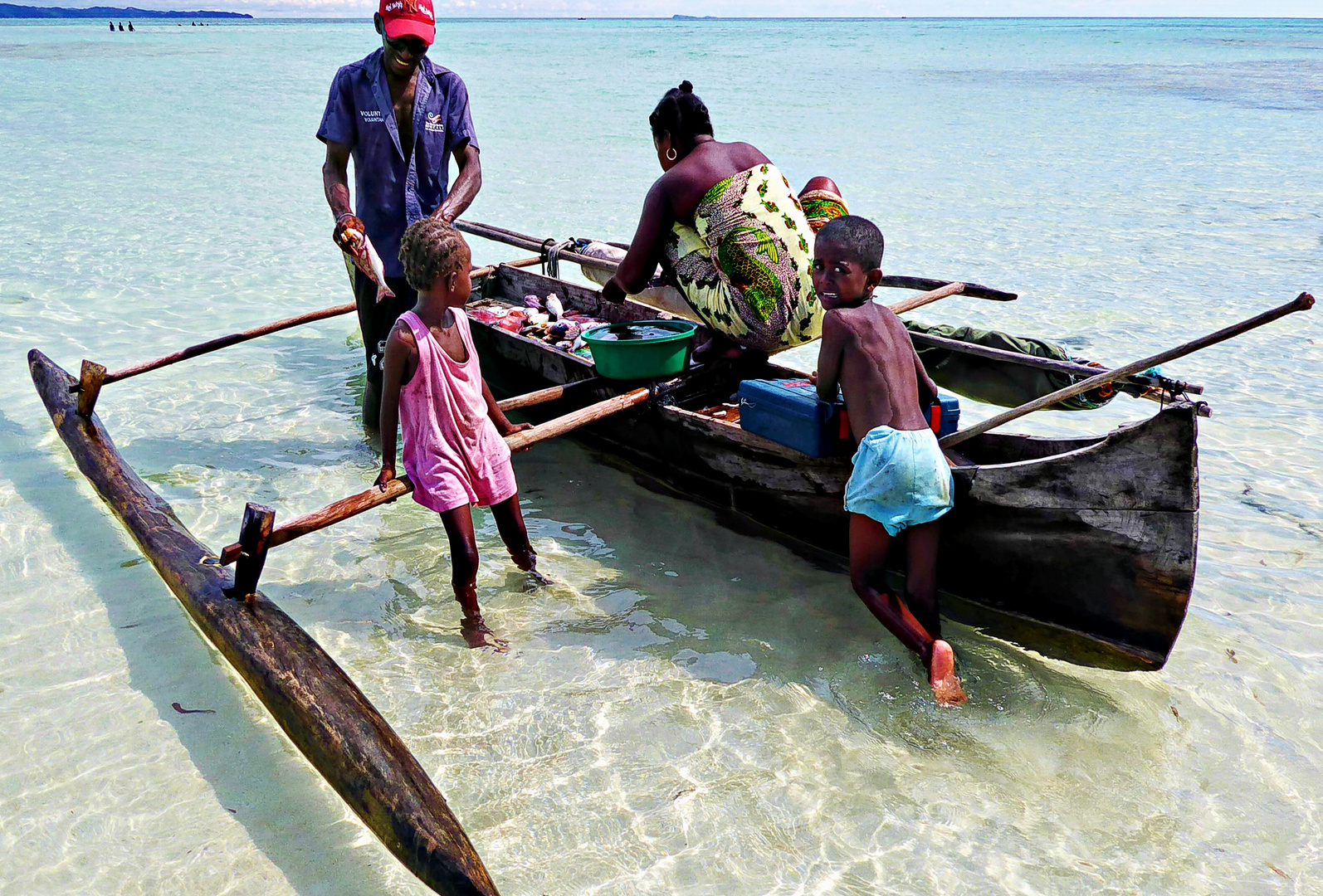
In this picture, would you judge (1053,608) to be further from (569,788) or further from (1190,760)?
(569,788)

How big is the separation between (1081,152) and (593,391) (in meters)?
15.5

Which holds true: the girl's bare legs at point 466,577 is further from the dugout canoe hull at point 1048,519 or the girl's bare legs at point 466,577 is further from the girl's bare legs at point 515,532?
the dugout canoe hull at point 1048,519

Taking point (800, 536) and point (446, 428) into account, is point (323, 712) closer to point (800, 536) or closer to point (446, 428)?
point (446, 428)

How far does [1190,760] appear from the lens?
334 cm

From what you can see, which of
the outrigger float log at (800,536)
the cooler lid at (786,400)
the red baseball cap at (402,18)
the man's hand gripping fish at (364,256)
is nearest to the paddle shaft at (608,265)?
the outrigger float log at (800,536)

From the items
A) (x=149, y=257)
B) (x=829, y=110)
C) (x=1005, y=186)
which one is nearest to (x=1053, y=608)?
(x=149, y=257)

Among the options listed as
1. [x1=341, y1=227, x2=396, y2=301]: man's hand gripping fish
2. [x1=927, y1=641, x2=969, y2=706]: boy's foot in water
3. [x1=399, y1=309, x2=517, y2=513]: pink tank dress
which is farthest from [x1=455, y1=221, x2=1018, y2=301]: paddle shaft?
[x1=927, y1=641, x2=969, y2=706]: boy's foot in water

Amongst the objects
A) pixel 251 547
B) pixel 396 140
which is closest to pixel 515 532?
pixel 251 547

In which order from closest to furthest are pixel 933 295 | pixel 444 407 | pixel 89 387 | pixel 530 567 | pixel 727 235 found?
pixel 444 407 → pixel 530 567 → pixel 727 235 → pixel 89 387 → pixel 933 295

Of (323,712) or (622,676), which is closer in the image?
(323,712)

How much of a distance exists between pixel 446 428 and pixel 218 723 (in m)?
1.37

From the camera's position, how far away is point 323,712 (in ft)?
9.78

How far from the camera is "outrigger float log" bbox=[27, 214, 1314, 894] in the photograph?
2.82 metres

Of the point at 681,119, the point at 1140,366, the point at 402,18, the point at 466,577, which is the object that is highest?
the point at 402,18
